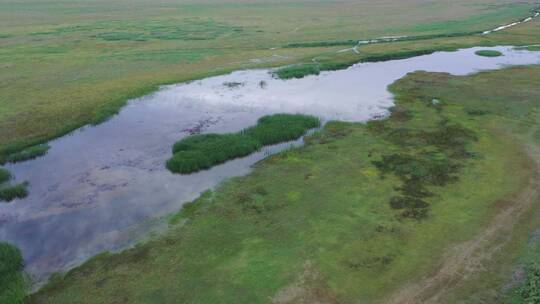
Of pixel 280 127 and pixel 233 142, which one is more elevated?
pixel 280 127

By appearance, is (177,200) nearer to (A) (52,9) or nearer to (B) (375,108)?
(B) (375,108)

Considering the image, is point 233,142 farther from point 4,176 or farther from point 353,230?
point 4,176

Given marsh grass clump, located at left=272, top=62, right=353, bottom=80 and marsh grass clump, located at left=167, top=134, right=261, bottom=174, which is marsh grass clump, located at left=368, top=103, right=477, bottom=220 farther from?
marsh grass clump, located at left=272, top=62, right=353, bottom=80

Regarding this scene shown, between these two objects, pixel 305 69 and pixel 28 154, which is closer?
pixel 28 154

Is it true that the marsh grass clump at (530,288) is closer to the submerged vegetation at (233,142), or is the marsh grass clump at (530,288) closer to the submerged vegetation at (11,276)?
the submerged vegetation at (233,142)

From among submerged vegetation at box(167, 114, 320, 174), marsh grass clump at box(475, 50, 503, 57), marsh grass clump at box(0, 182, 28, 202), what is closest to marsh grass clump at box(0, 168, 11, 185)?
marsh grass clump at box(0, 182, 28, 202)

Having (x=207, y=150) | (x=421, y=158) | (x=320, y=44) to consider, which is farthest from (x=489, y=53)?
(x=207, y=150)

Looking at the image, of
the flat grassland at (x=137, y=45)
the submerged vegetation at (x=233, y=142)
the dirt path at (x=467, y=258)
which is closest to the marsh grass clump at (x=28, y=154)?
the flat grassland at (x=137, y=45)
